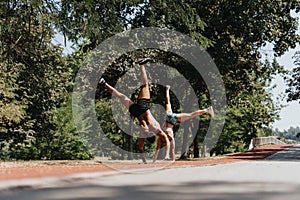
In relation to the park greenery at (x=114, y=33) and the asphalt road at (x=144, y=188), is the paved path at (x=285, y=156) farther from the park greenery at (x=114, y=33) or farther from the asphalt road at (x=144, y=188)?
the asphalt road at (x=144, y=188)

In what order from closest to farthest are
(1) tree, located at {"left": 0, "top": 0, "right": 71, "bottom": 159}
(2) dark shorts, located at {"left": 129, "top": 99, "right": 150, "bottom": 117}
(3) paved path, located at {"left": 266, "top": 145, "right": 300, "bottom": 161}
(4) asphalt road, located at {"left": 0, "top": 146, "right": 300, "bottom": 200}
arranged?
(4) asphalt road, located at {"left": 0, "top": 146, "right": 300, "bottom": 200}, (1) tree, located at {"left": 0, "top": 0, "right": 71, "bottom": 159}, (2) dark shorts, located at {"left": 129, "top": 99, "right": 150, "bottom": 117}, (3) paved path, located at {"left": 266, "top": 145, "right": 300, "bottom": 161}

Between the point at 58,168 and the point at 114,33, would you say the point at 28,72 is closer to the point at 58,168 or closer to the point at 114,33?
the point at 114,33

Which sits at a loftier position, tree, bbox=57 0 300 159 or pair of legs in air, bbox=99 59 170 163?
tree, bbox=57 0 300 159

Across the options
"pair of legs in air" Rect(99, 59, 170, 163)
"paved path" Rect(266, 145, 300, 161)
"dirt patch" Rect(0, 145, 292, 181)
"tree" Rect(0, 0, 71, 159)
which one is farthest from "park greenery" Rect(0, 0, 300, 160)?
"paved path" Rect(266, 145, 300, 161)

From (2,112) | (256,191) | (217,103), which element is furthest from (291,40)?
Result: (256,191)

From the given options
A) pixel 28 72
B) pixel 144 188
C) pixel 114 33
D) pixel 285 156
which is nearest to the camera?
pixel 144 188

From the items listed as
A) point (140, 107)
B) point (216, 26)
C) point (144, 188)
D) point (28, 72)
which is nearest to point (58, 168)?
point (140, 107)

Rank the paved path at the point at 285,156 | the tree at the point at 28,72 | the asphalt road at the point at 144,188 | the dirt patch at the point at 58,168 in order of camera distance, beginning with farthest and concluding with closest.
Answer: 1. the paved path at the point at 285,156
2. the tree at the point at 28,72
3. the dirt patch at the point at 58,168
4. the asphalt road at the point at 144,188

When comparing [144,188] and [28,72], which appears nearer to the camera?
[144,188]

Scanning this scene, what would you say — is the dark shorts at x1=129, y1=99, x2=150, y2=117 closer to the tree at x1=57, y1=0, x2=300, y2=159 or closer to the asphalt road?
the tree at x1=57, y1=0, x2=300, y2=159

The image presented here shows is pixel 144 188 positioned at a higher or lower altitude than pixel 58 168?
lower

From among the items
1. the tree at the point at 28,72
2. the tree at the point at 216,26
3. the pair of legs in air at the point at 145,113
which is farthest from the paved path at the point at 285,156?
the tree at the point at 28,72

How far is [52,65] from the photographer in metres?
22.5

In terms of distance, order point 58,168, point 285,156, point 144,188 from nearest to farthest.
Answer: point 144,188 → point 58,168 → point 285,156
